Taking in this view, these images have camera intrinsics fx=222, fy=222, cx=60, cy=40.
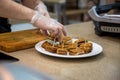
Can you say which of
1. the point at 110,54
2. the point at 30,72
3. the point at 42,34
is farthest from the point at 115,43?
the point at 30,72

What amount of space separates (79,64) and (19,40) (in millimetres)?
332

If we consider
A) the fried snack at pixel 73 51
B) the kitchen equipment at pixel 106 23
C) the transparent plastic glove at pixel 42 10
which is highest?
the transparent plastic glove at pixel 42 10

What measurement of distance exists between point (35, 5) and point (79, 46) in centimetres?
48

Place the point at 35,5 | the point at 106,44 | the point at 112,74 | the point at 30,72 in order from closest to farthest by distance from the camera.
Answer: the point at 30,72, the point at 112,74, the point at 106,44, the point at 35,5

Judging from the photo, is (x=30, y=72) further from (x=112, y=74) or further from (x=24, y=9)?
(x=24, y=9)

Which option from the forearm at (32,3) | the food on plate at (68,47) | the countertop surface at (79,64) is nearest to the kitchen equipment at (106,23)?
the countertop surface at (79,64)

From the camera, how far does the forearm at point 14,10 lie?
916 mm

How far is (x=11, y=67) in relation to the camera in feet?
1.19

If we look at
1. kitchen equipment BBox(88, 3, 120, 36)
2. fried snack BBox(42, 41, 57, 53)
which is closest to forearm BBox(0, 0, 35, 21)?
fried snack BBox(42, 41, 57, 53)

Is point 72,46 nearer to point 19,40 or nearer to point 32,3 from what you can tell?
point 19,40

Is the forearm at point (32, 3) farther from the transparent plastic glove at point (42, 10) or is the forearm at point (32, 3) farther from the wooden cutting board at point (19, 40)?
the wooden cutting board at point (19, 40)

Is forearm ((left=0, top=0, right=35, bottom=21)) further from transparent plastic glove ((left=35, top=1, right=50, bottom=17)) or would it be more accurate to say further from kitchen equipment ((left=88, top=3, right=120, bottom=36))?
kitchen equipment ((left=88, top=3, right=120, bottom=36))

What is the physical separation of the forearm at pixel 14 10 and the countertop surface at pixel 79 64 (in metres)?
0.15

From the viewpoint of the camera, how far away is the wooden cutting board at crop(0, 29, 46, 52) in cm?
93
